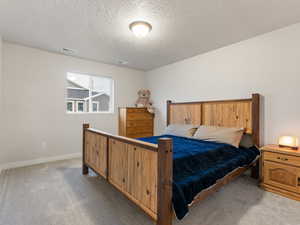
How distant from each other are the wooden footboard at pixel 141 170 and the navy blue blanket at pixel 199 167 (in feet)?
0.44

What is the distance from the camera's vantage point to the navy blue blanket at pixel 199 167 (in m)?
1.34

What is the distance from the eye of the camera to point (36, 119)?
3.19m

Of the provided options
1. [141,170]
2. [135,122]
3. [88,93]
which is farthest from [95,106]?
[141,170]

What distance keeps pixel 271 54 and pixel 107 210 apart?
329 centimetres

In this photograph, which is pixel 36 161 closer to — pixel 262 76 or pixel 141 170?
pixel 141 170

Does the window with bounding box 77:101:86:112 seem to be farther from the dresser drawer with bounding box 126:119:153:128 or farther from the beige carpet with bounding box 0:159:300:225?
the beige carpet with bounding box 0:159:300:225

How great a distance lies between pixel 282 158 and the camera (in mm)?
2035

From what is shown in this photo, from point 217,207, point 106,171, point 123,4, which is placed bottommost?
point 217,207

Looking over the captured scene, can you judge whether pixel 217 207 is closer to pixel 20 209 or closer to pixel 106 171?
pixel 106 171

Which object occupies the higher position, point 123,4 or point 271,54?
point 123,4

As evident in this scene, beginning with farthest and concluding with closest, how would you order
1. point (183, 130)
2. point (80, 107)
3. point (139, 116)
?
point (139, 116), point (80, 107), point (183, 130)

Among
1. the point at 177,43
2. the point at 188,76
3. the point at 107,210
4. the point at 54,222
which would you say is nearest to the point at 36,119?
the point at 54,222

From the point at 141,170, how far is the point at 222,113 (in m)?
2.24

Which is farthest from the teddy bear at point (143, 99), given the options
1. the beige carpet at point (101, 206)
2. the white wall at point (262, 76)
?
the beige carpet at point (101, 206)
